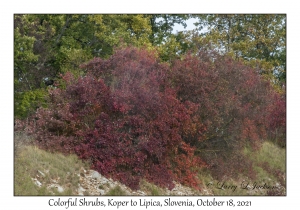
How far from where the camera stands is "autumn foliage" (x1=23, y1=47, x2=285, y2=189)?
448 inches

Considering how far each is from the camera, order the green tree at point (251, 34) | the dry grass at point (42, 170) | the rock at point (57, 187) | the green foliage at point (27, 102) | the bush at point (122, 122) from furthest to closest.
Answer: the green tree at point (251, 34) < the green foliage at point (27, 102) < the bush at point (122, 122) < the rock at point (57, 187) < the dry grass at point (42, 170)

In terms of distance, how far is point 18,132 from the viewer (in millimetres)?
11305

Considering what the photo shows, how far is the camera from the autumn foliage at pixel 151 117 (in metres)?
11.4

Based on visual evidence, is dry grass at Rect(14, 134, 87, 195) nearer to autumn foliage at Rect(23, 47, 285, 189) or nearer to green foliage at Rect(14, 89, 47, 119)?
autumn foliage at Rect(23, 47, 285, 189)

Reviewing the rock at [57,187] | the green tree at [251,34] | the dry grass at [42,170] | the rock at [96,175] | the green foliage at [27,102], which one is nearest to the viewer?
the dry grass at [42,170]

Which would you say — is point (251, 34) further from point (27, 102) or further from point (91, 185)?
point (91, 185)

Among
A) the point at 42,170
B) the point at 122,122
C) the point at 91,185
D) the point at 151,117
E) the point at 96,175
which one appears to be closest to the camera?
the point at 42,170

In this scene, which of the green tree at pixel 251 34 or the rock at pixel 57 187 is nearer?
the rock at pixel 57 187

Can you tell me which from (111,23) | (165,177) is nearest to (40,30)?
(111,23)

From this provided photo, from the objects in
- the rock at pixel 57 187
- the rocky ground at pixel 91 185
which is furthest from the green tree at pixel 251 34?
the rock at pixel 57 187

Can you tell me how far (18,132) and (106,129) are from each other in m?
2.26

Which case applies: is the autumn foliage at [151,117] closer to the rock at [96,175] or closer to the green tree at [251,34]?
the rock at [96,175]

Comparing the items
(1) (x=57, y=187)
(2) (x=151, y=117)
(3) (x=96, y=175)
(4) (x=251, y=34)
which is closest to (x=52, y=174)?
(1) (x=57, y=187)

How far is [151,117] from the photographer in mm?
11867
